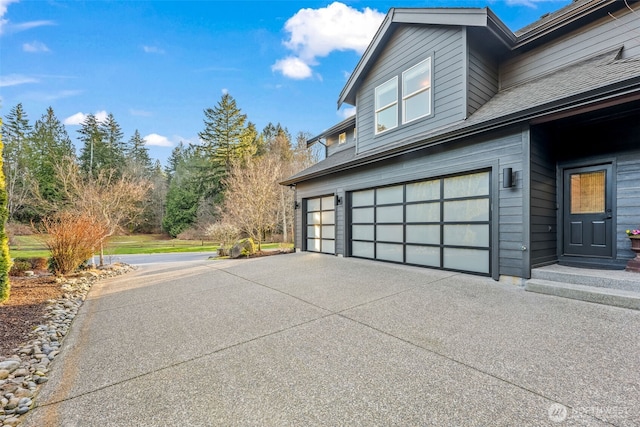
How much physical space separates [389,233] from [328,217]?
8.71 feet

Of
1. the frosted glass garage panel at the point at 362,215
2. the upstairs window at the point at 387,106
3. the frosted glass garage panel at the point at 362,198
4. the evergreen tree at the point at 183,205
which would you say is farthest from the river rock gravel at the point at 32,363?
the evergreen tree at the point at 183,205

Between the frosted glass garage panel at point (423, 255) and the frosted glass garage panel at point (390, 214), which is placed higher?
the frosted glass garage panel at point (390, 214)

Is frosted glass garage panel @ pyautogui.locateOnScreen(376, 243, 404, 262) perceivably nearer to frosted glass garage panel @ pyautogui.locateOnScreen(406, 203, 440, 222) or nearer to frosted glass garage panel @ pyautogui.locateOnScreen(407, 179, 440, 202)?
frosted glass garage panel @ pyautogui.locateOnScreen(406, 203, 440, 222)

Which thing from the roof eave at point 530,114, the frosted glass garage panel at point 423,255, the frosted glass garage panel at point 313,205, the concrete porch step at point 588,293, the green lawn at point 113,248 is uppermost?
the roof eave at point 530,114

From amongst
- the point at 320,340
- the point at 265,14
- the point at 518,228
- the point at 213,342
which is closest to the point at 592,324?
the point at 518,228

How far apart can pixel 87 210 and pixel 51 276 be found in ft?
12.7

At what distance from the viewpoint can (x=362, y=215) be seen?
26.2 ft

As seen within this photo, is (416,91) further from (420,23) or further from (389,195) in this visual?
(389,195)

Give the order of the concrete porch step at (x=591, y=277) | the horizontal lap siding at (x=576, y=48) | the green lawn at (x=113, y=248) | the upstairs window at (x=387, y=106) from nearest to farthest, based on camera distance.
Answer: the concrete porch step at (x=591, y=277)
the horizontal lap siding at (x=576, y=48)
the upstairs window at (x=387, y=106)
the green lawn at (x=113, y=248)

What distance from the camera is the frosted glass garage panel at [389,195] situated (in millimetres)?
6867

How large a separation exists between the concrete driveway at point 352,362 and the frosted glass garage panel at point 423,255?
4.89 feet

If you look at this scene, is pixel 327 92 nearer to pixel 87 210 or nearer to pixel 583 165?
pixel 87 210

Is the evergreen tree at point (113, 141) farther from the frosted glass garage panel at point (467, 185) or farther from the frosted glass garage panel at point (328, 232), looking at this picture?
the frosted glass garage panel at point (467, 185)

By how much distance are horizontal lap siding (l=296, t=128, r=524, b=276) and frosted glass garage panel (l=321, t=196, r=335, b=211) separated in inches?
72.4
